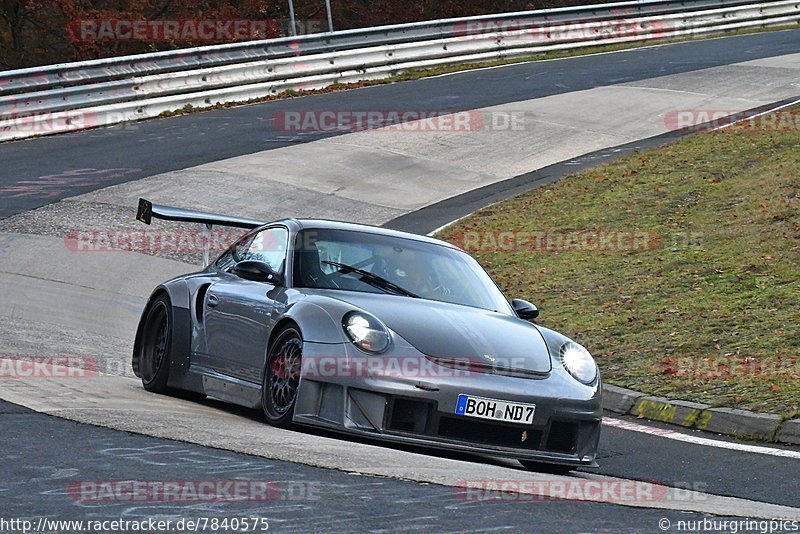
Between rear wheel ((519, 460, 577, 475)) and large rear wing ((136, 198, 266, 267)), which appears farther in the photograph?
large rear wing ((136, 198, 266, 267))

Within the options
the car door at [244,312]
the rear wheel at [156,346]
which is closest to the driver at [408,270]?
the car door at [244,312]

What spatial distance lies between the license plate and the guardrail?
16.4m

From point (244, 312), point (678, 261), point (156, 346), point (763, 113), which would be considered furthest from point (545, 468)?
point (763, 113)

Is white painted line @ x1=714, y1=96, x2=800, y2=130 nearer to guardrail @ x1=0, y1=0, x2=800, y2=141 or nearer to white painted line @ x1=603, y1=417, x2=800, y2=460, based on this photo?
guardrail @ x1=0, y1=0, x2=800, y2=141

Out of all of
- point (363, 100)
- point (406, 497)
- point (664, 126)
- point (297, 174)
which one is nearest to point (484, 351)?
point (406, 497)

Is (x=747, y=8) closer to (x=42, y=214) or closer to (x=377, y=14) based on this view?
(x=377, y=14)

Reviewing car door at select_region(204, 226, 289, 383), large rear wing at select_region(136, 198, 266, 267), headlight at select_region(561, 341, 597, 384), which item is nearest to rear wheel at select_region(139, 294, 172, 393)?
car door at select_region(204, 226, 289, 383)

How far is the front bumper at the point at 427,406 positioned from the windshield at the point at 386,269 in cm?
93

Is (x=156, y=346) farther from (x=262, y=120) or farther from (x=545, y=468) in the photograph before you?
(x=262, y=120)

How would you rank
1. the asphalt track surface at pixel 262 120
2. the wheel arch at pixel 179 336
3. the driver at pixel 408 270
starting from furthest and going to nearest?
the asphalt track surface at pixel 262 120, the wheel arch at pixel 179 336, the driver at pixel 408 270

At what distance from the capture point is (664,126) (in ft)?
75.1

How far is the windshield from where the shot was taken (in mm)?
7910

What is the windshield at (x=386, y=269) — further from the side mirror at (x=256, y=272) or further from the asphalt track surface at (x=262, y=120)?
the asphalt track surface at (x=262, y=120)

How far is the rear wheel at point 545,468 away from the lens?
24.1ft
